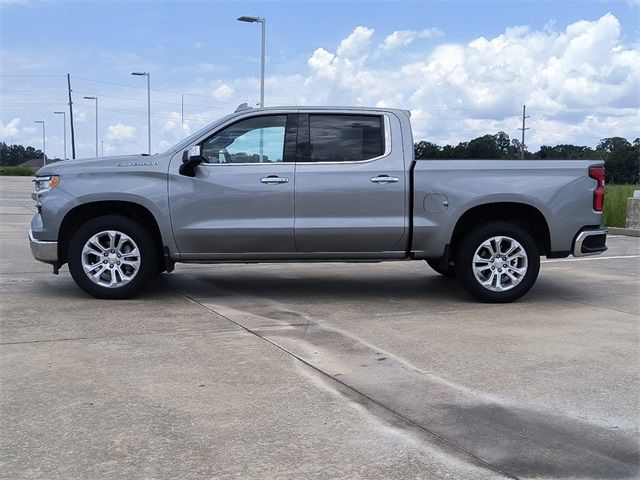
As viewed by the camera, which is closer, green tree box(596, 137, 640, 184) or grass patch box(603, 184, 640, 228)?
grass patch box(603, 184, 640, 228)

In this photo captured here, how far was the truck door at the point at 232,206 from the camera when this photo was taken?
7035mm

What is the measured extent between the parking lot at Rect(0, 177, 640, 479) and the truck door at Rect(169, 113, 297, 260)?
2.14ft

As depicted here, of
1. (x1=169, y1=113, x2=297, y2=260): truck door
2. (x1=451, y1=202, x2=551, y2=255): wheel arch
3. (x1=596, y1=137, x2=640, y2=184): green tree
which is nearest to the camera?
Result: (x1=169, y1=113, x2=297, y2=260): truck door

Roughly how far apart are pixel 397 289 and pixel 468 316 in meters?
1.59

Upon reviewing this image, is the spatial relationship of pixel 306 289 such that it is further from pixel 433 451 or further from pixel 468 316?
pixel 433 451

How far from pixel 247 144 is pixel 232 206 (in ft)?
2.22

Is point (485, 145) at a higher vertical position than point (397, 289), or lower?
higher

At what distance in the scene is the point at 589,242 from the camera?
7.26 m

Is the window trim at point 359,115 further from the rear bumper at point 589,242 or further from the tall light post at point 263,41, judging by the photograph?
the tall light post at point 263,41

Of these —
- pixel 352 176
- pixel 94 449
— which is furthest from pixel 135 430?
pixel 352 176

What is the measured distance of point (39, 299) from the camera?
7188 mm

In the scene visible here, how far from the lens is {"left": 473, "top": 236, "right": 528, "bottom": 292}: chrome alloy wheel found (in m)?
7.21

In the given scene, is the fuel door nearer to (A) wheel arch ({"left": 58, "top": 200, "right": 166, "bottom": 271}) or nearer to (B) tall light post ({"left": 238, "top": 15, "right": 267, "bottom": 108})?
(A) wheel arch ({"left": 58, "top": 200, "right": 166, "bottom": 271})

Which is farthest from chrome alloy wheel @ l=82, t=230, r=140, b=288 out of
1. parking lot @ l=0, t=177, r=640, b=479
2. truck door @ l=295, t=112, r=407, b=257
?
truck door @ l=295, t=112, r=407, b=257
